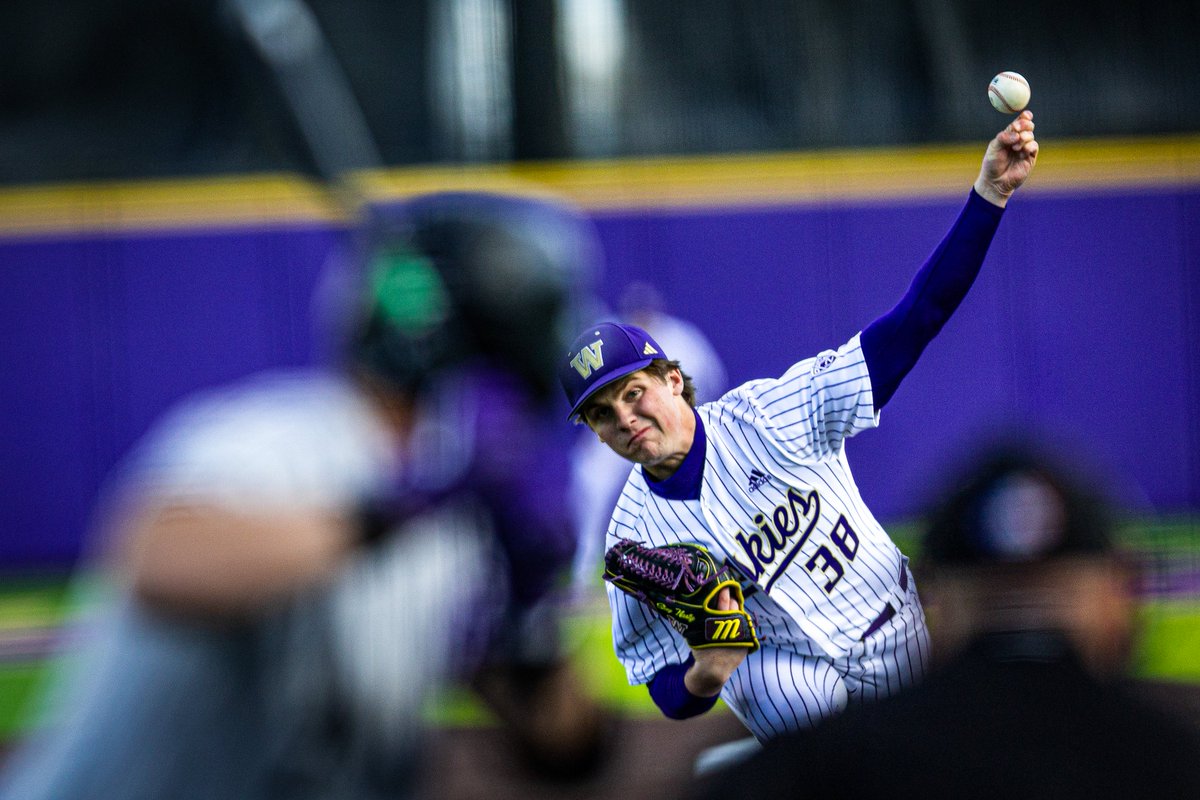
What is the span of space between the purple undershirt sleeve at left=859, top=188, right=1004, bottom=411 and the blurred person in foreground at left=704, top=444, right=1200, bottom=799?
0.68 ft

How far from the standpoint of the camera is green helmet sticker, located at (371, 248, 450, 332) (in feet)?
4.20

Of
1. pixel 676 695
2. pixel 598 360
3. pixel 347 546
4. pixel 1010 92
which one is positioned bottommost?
pixel 676 695

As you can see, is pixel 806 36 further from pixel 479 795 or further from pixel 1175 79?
pixel 479 795

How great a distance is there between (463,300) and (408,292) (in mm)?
65

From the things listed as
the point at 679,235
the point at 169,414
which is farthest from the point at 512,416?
the point at 169,414

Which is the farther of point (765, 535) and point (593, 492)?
point (593, 492)

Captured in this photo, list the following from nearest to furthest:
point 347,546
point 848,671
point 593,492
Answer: point 347,546 < point 848,671 < point 593,492

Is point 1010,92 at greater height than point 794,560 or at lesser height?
greater

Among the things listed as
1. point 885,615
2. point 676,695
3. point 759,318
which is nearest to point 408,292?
point 676,695

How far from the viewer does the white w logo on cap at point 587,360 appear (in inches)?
48.3

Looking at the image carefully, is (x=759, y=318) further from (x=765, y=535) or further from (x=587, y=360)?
(x=587, y=360)

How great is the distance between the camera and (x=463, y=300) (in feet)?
4.27

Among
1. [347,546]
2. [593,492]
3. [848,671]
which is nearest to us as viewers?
[347,546]

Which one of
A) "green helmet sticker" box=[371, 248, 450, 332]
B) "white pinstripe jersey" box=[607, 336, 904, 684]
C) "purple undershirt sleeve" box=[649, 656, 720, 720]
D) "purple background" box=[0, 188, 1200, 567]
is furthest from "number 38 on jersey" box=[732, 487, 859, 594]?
"purple background" box=[0, 188, 1200, 567]
